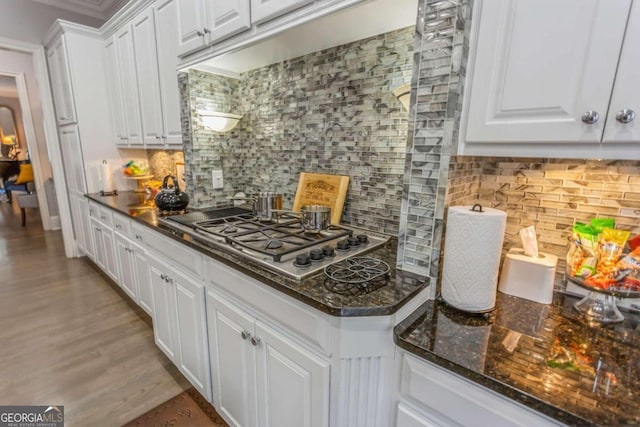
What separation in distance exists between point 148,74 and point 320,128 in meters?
1.55

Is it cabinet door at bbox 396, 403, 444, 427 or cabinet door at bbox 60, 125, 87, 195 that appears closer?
cabinet door at bbox 396, 403, 444, 427

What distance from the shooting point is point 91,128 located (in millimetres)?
2965

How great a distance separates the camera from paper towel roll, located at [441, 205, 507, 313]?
866 mm

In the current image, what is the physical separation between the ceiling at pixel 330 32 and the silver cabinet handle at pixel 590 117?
2.24ft

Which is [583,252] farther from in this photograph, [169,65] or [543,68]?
[169,65]

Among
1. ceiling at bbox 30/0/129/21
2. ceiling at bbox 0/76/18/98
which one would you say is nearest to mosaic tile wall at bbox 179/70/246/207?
ceiling at bbox 30/0/129/21

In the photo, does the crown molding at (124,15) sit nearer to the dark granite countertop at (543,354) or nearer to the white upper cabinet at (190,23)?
the white upper cabinet at (190,23)

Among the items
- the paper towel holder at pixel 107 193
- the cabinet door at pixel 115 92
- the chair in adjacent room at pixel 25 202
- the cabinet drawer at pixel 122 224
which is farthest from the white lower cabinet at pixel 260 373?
the chair in adjacent room at pixel 25 202

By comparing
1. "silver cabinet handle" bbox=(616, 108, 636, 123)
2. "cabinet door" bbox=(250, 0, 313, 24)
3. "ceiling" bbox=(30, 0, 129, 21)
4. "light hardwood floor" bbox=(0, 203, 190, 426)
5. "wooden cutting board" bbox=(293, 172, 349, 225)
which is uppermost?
"ceiling" bbox=(30, 0, 129, 21)

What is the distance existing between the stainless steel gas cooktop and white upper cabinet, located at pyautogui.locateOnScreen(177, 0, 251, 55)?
3.00 ft

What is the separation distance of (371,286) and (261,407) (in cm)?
70

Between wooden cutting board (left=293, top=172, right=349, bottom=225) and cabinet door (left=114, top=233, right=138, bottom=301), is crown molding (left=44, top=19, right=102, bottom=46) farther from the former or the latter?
wooden cutting board (left=293, top=172, right=349, bottom=225)

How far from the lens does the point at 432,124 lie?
36.0 inches

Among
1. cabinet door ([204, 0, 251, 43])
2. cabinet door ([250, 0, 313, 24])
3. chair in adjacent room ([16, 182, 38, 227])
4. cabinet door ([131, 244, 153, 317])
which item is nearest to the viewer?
cabinet door ([250, 0, 313, 24])
